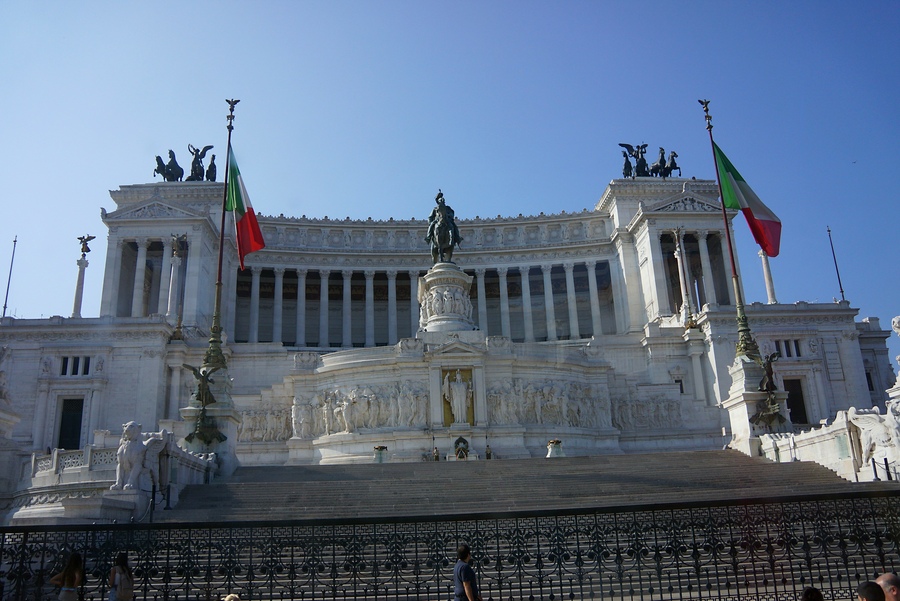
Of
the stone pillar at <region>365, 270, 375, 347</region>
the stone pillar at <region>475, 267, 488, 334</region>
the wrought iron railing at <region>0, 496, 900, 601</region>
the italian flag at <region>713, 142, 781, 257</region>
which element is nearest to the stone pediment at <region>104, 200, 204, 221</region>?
the stone pillar at <region>365, 270, 375, 347</region>

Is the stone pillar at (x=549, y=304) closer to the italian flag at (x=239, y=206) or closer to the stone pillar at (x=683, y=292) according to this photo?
the stone pillar at (x=683, y=292)

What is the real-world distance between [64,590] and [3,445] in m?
16.3

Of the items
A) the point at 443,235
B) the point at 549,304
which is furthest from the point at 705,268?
the point at 443,235

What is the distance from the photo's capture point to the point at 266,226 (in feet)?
226

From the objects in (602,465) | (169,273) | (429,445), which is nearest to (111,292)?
(169,273)

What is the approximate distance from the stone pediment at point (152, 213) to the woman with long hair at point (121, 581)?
5309 centimetres

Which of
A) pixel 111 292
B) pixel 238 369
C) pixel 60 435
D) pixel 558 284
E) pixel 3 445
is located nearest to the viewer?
pixel 3 445

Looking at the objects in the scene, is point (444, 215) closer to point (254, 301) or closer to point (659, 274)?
point (659, 274)

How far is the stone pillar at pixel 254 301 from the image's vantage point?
65.3 meters

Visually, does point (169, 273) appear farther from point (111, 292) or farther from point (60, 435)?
point (60, 435)

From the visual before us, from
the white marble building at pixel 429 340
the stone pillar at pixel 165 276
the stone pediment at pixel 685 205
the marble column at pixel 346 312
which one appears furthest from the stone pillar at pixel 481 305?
the stone pillar at pixel 165 276

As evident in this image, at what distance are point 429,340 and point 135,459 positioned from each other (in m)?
20.1

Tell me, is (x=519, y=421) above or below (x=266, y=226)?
below

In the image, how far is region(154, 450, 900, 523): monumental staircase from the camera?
59.8 ft
